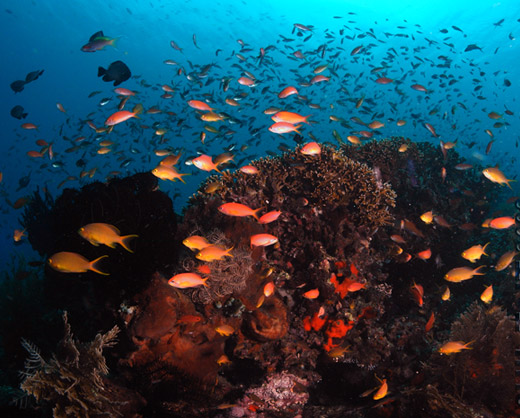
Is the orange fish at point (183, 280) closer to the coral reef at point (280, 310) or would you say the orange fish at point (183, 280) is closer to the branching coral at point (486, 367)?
the coral reef at point (280, 310)

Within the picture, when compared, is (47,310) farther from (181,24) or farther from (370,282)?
(181,24)

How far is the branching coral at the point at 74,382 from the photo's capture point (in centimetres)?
311

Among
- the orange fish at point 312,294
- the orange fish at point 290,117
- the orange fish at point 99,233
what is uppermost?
the orange fish at point 290,117

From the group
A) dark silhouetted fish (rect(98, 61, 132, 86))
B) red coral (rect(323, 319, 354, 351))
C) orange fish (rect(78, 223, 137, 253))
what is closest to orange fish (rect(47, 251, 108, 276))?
orange fish (rect(78, 223, 137, 253))

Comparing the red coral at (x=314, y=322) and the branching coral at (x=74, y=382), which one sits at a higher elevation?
the branching coral at (x=74, y=382)

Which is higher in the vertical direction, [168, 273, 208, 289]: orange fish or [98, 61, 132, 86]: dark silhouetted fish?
[98, 61, 132, 86]: dark silhouetted fish

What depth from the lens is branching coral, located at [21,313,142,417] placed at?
3.11 meters

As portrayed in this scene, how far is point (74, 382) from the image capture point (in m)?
3.23

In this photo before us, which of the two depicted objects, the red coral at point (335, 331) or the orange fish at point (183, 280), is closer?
the orange fish at point (183, 280)

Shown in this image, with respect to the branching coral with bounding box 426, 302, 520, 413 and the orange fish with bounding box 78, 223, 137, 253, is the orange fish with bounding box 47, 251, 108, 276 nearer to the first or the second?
the orange fish with bounding box 78, 223, 137, 253

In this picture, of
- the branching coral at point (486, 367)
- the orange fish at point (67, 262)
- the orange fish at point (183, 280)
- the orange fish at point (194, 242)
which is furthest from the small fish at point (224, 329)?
the branching coral at point (486, 367)

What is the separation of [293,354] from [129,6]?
2788 inches

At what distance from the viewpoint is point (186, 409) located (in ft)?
13.4

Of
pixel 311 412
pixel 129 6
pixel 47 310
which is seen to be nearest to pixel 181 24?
pixel 129 6
